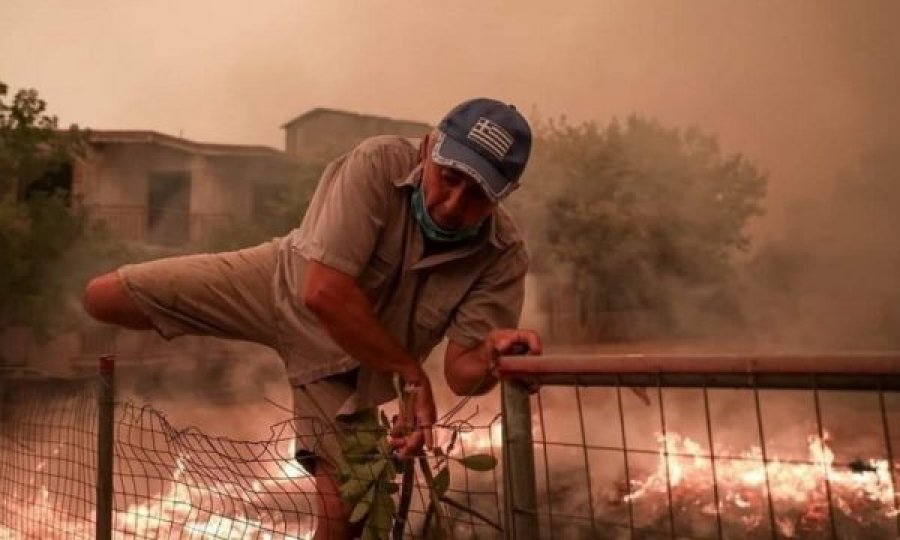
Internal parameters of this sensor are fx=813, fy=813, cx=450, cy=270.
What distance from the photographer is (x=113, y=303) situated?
2.50m

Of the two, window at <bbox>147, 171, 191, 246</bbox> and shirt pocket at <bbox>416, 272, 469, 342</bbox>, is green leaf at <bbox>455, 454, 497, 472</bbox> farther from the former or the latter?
window at <bbox>147, 171, 191, 246</bbox>

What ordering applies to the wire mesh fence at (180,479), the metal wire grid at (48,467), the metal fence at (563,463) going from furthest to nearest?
the metal wire grid at (48,467)
the wire mesh fence at (180,479)
the metal fence at (563,463)

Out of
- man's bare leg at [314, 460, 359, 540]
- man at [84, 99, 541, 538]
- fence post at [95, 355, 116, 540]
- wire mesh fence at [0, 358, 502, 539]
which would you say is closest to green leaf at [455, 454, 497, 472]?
wire mesh fence at [0, 358, 502, 539]

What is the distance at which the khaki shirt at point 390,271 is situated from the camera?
2.09m

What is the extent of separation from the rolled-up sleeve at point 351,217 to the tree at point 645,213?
8.09m

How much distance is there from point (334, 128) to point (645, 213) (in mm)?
6361

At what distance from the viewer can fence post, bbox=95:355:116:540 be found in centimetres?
262

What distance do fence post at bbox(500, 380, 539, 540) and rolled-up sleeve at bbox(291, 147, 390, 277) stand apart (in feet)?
2.12

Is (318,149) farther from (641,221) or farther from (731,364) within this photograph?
(731,364)

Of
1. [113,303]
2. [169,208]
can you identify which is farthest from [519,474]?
[169,208]

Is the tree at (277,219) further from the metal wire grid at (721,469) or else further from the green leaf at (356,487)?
the green leaf at (356,487)

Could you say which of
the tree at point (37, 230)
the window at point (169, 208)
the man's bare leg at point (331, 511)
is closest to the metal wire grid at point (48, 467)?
the man's bare leg at point (331, 511)

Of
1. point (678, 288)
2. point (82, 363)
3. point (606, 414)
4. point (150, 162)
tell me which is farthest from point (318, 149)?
point (606, 414)

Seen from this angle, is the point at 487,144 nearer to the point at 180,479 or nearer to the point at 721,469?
the point at 180,479
